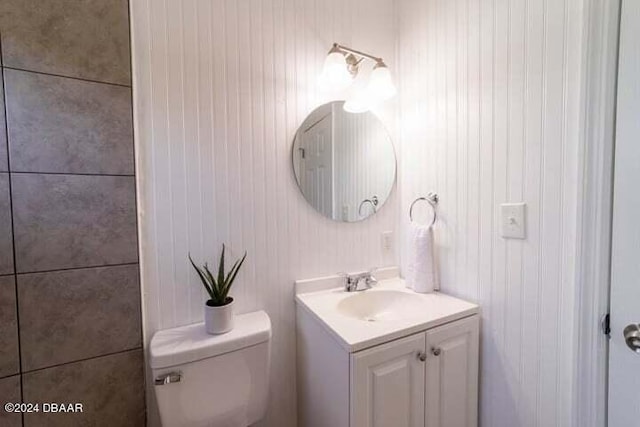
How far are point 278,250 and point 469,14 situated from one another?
1.29 m

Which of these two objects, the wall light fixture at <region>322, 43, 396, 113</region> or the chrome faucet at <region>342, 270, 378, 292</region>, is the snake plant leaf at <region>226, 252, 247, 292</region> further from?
the wall light fixture at <region>322, 43, 396, 113</region>

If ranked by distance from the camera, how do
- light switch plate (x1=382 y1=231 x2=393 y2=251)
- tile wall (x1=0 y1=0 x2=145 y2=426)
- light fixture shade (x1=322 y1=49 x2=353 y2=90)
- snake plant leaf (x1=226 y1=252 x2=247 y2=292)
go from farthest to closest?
1. light switch plate (x1=382 y1=231 x2=393 y2=251)
2. light fixture shade (x1=322 y1=49 x2=353 y2=90)
3. snake plant leaf (x1=226 y1=252 x2=247 y2=292)
4. tile wall (x1=0 y1=0 x2=145 y2=426)

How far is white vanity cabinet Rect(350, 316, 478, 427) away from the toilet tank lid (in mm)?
404

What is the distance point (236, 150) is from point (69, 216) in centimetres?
61

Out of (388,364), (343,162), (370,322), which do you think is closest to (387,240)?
(343,162)

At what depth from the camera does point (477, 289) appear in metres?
1.16

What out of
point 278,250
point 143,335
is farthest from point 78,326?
point 278,250

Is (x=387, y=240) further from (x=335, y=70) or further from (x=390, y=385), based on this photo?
(x=335, y=70)

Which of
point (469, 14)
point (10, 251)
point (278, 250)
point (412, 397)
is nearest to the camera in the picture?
point (10, 251)

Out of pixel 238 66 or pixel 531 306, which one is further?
pixel 238 66

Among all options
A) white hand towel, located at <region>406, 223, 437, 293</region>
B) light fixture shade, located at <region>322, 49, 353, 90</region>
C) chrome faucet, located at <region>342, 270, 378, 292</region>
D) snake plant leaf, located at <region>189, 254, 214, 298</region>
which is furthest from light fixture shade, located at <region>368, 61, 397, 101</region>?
snake plant leaf, located at <region>189, 254, 214, 298</region>

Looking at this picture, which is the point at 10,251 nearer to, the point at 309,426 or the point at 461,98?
the point at 309,426

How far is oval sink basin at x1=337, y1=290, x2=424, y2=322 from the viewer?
1254mm

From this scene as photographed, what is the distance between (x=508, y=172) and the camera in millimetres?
1028
